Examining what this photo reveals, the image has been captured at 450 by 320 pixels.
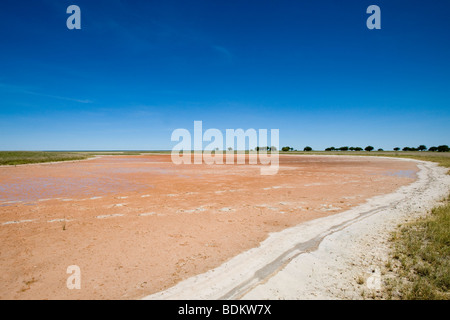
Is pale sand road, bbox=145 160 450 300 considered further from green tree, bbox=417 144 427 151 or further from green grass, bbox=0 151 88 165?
green tree, bbox=417 144 427 151

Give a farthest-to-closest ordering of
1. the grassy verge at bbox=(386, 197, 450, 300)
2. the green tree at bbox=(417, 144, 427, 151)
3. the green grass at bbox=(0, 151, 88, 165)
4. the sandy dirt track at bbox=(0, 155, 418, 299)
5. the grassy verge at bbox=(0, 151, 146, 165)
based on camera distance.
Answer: the green tree at bbox=(417, 144, 427, 151), the grassy verge at bbox=(0, 151, 146, 165), the green grass at bbox=(0, 151, 88, 165), the sandy dirt track at bbox=(0, 155, 418, 299), the grassy verge at bbox=(386, 197, 450, 300)

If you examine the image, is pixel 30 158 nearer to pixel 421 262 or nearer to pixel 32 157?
pixel 32 157

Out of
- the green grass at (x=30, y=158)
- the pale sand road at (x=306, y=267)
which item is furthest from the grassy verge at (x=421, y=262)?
the green grass at (x=30, y=158)

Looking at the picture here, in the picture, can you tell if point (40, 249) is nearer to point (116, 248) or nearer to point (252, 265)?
point (116, 248)

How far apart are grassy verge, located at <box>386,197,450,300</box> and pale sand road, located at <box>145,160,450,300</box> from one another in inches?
10.1

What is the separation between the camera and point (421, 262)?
188 inches

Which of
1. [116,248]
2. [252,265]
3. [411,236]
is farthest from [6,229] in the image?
[411,236]

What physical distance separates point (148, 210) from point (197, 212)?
2126 mm

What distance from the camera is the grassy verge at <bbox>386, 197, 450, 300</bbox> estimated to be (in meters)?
3.78

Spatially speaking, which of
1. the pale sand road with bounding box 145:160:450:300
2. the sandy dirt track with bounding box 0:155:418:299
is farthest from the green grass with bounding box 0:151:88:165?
the pale sand road with bounding box 145:160:450:300

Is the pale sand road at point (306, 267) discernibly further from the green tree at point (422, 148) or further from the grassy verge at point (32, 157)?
the green tree at point (422, 148)

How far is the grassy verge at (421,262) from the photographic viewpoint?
3.78 metres

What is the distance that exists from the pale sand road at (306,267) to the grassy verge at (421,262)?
0.84ft
